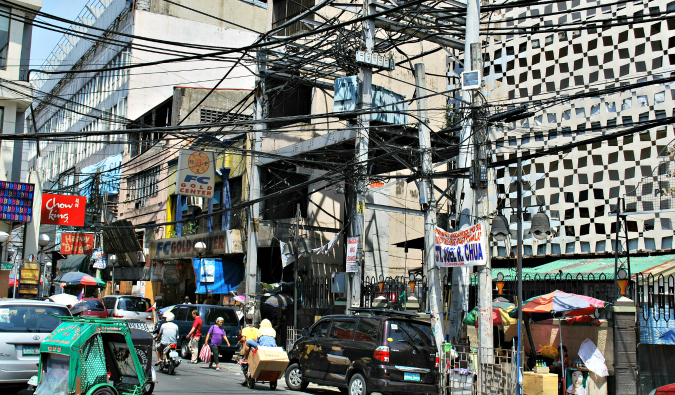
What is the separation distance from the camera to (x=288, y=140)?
29.1 m

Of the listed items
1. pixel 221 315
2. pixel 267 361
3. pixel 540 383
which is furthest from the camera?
pixel 221 315

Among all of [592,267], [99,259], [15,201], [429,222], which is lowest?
[592,267]

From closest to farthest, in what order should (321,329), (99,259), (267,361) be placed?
(267,361) → (321,329) → (99,259)

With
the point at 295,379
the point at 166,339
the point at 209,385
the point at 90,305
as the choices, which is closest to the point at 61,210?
the point at 90,305

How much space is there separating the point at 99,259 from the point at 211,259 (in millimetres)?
15929

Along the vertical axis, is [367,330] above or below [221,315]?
above

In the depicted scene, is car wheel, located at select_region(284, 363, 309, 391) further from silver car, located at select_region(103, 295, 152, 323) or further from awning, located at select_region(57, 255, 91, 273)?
awning, located at select_region(57, 255, 91, 273)

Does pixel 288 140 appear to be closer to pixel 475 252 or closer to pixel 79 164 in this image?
pixel 475 252

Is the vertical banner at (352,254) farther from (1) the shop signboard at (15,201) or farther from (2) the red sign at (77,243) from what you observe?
(2) the red sign at (77,243)

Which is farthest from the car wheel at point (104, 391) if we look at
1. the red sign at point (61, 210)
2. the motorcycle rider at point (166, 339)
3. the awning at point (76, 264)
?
the awning at point (76, 264)

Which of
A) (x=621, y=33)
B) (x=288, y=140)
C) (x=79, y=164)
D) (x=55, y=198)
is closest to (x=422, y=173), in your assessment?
(x=621, y=33)

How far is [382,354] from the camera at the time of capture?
13.7 metres

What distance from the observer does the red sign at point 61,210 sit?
29.8 m

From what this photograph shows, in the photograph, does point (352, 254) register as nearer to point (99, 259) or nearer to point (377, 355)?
point (377, 355)
